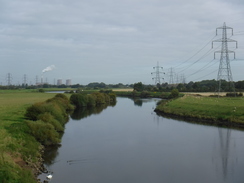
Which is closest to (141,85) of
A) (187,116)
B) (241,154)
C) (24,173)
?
(187,116)

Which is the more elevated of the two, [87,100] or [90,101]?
[87,100]

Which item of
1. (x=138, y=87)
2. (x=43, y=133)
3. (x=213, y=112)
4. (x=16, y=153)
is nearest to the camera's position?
(x=16, y=153)

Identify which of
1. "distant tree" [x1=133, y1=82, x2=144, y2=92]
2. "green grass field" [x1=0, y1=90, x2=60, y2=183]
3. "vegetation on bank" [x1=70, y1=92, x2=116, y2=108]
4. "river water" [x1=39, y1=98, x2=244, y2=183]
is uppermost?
"distant tree" [x1=133, y1=82, x2=144, y2=92]

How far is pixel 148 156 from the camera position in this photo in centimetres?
1848

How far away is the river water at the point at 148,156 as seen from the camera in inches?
582

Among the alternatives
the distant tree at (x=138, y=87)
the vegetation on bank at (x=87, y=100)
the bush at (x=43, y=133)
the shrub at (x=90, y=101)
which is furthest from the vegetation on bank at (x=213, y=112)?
the distant tree at (x=138, y=87)

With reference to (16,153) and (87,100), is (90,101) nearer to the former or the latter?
(87,100)

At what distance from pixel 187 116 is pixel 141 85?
78.5 m

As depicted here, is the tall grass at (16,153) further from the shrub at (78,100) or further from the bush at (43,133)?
the shrub at (78,100)

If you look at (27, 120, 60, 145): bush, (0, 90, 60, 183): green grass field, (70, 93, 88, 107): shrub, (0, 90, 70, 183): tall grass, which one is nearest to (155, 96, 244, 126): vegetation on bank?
(70, 93, 88, 107): shrub

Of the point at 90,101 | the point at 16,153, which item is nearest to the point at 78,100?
the point at 90,101

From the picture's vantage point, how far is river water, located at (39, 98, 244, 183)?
→ 1478cm

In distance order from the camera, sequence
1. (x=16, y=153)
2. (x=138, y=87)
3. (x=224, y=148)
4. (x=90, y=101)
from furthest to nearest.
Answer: (x=138, y=87)
(x=90, y=101)
(x=224, y=148)
(x=16, y=153)

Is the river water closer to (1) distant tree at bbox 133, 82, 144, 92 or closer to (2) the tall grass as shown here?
(2) the tall grass
